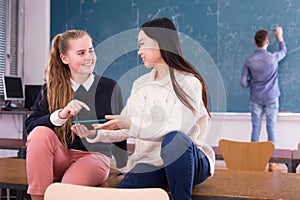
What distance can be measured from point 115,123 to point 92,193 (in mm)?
419

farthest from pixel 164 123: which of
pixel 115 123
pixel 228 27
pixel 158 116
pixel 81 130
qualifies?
pixel 228 27

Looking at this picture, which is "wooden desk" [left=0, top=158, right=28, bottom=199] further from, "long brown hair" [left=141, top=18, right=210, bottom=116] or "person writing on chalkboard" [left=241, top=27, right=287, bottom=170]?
"person writing on chalkboard" [left=241, top=27, right=287, bottom=170]

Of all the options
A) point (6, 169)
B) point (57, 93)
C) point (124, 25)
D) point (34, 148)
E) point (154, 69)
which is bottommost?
point (6, 169)

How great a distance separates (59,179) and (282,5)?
4157mm

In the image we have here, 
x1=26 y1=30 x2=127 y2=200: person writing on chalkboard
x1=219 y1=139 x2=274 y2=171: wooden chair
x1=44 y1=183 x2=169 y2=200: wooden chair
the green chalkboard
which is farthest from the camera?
the green chalkboard

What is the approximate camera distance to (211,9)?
5.43 m

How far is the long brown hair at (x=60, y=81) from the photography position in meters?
1.87

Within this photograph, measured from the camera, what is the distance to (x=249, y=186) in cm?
169

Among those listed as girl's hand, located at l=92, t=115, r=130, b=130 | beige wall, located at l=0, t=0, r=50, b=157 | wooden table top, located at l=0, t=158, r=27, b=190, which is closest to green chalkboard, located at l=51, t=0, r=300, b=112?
beige wall, located at l=0, t=0, r=50, b=157

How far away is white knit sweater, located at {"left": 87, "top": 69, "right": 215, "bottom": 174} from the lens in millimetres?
1596

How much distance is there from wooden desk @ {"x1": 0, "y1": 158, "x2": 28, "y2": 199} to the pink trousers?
7 cm

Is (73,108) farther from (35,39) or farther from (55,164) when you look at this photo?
(35,39)

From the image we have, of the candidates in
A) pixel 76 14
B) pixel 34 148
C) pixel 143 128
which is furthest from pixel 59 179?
pixel 76 14

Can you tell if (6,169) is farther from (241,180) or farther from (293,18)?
(293,18)
